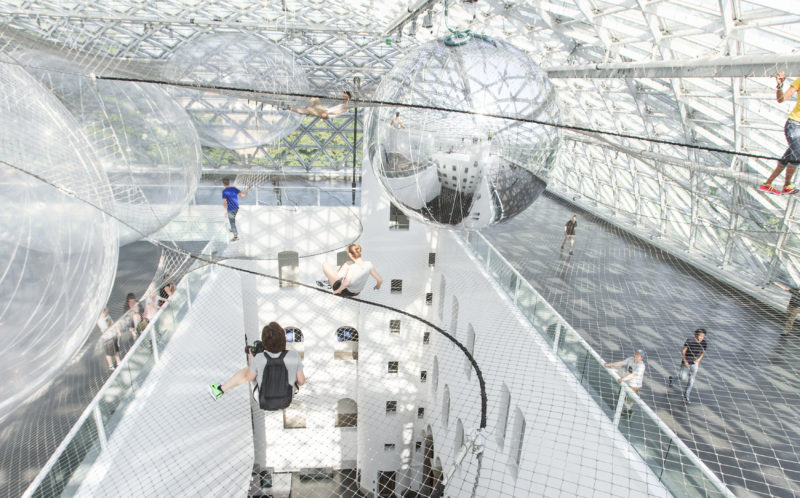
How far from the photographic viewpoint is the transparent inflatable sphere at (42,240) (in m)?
0.90

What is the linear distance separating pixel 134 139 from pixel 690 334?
4.77m

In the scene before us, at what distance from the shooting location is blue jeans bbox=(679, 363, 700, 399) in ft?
11.2

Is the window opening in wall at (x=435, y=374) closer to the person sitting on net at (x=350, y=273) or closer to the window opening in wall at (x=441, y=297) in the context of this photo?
the window opening in wall at (x=441, y=297)

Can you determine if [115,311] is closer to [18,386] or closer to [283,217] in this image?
[283,217]

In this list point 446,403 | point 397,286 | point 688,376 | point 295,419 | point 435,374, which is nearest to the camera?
point 688,376

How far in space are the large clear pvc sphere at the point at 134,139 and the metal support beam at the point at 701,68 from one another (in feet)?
11.7

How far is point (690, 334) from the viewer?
4309mm

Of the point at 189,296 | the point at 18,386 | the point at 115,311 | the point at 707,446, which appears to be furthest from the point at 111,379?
the point at 707,446

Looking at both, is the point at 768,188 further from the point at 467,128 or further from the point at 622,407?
the point at 467,128

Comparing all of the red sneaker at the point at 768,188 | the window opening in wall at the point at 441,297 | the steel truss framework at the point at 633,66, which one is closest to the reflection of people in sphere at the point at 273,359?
the steel truss framework at the point at 633,66

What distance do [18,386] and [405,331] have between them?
33.4ft

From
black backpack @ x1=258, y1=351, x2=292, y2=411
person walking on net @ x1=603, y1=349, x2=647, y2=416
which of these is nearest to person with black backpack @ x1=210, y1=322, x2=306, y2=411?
black backpack @ x1=258, y1=351, x2=292, y2=411

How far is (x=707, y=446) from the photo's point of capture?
114 inches

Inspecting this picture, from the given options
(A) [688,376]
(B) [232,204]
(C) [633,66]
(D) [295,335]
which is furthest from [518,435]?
(D) [295,335]
